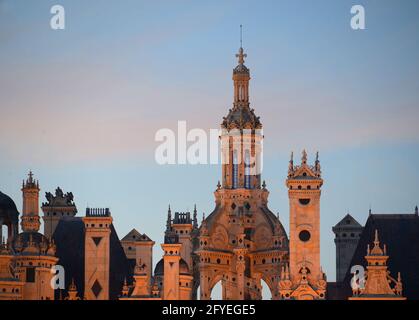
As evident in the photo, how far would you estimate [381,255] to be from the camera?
195m
